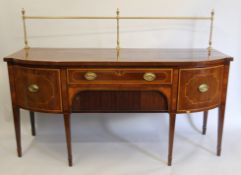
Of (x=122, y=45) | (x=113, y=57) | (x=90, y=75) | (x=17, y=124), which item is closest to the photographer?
(x=90, y=75)

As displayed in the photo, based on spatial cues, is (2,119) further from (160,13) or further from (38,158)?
(160,13)

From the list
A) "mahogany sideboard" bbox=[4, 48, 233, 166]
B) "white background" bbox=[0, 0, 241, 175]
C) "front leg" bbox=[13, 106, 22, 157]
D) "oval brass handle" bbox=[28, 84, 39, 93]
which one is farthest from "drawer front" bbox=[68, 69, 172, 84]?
"white background" bbox=[0, 0, 241, 175]

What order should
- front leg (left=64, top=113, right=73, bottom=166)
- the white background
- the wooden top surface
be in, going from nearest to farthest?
the wooden top surface < front leg (left=64, top=113, right=73, bottom=166) < the white background

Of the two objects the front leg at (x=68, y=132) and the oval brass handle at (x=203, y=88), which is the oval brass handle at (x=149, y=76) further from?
the front leg at (x=68, y=132)

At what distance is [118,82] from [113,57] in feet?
0.59

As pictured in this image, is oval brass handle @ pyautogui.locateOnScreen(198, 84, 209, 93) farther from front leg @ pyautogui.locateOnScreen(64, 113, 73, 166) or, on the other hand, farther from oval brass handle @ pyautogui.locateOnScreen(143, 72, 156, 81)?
front leg @ pyautogui.locateOnScreen(64, 113, 73, 166)

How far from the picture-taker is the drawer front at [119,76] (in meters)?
1.58

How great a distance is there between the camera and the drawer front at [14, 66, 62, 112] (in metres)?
1.60

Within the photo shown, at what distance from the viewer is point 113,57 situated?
5.53ft

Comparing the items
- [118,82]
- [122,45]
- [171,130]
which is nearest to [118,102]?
[118,82]

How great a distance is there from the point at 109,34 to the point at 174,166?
1.08 meters

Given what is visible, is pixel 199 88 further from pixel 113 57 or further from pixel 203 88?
pixel 113 57

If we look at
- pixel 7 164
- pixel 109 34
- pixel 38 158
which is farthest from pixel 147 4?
pixel 7 164

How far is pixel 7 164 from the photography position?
1.78m
